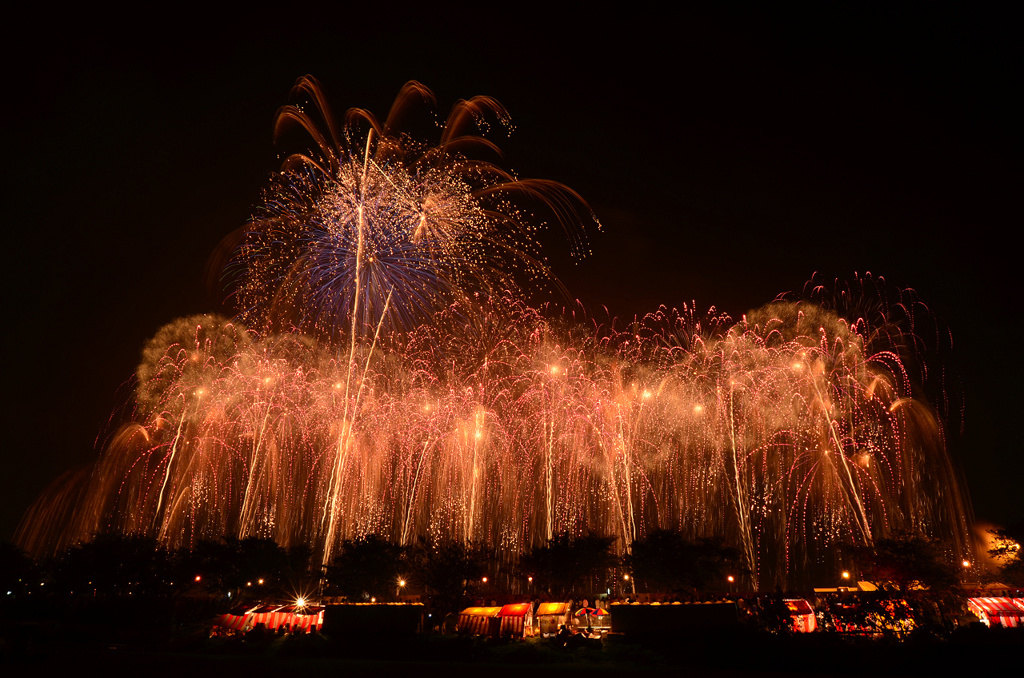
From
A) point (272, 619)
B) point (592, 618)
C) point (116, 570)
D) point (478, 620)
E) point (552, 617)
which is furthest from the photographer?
point (116, 570)

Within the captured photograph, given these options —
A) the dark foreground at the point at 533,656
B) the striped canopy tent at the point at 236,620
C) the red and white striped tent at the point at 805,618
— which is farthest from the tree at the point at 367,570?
the red and white striped tent at the point at 805,618

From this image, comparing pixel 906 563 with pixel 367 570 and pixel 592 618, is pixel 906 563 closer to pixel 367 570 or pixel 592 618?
pixel 592 618

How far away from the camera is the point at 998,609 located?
3033 centimetres

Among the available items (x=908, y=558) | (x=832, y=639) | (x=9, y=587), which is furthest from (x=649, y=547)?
(x=9, y=587)

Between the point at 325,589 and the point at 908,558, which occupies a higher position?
the point at 908,558

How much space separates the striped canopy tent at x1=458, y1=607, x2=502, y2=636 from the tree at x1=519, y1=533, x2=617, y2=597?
7.50 metres

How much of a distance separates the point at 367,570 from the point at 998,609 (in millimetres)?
33006

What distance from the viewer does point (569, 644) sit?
25.6 m

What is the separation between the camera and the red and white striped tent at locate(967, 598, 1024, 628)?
29.4 metres

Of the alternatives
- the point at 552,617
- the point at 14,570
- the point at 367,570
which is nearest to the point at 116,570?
the point at 14,570

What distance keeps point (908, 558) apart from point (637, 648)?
20.4 meters

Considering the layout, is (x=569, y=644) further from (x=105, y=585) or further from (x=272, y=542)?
(x=105, y=585)

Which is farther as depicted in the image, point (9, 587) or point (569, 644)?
point (9, 587)

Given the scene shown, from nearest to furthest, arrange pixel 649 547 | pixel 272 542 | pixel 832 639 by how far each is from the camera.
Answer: pixel 832 639, pixel 649 547, pixel 272 542
